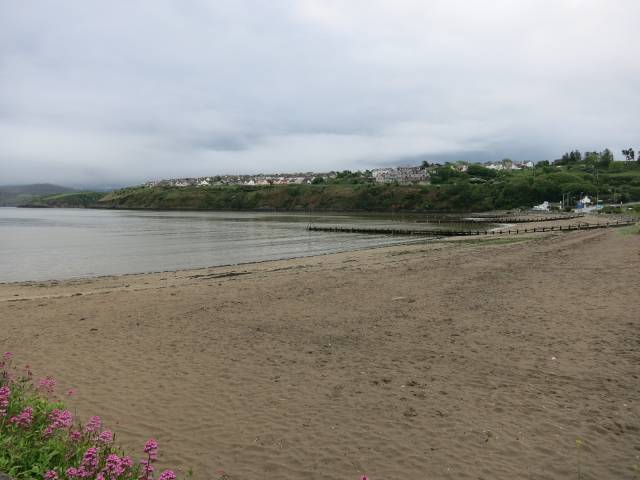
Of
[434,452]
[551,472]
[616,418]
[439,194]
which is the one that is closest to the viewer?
[551,472]

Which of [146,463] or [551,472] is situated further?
[551,472]

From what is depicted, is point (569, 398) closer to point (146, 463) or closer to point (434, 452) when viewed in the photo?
point (434, 452)

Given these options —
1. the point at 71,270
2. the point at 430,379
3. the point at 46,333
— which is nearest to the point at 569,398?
the point at 430,379

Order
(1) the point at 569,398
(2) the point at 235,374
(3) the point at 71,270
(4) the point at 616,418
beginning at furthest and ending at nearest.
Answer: (3) the point at 71,270 < (2) the point at 235,374 < (1) the point at 569,398 < (4) the point at 616,418

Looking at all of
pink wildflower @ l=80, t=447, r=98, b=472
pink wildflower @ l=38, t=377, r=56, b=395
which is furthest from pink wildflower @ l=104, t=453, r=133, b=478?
pink wildflower @ l=38, t=377, r=56, b=395

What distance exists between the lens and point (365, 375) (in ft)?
28.6

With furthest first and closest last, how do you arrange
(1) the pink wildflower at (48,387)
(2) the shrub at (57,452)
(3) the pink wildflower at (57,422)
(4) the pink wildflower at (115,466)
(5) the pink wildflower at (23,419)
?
(1) the pink wildflower at (48,387) < (5) the pink wildflower at (23,419) < (3) the pink wildflower at (57,422) < (2) the shrub at (57,452) < (4) the pink wildflower at (115,466)

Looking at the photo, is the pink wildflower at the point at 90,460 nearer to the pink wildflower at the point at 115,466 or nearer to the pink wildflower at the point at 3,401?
the pink wildflower at the point at 115,466

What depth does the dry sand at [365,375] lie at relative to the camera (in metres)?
5.85

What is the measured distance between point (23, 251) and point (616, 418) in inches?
2025

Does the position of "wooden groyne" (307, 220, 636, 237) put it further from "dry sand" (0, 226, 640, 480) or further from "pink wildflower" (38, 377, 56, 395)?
"pink wildflower" (38, 377, 56, 395)

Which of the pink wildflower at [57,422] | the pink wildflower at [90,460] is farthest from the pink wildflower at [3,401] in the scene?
the pink wildflower at [90,460]

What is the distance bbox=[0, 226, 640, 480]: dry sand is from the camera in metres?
5.85

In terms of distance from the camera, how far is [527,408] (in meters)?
7.10
